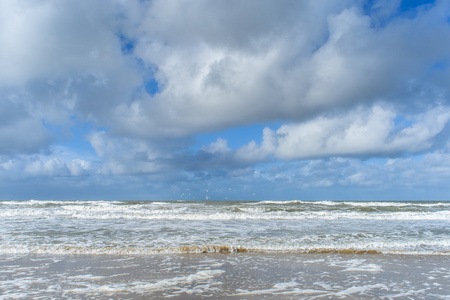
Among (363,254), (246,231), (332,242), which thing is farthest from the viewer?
(246,231)

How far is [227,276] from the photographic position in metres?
7.27

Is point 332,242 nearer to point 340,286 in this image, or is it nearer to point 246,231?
point 246,231

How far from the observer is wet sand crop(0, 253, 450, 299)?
6055mm

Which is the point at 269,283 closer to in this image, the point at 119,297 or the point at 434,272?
the point at 119,297

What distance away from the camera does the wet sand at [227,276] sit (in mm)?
6055

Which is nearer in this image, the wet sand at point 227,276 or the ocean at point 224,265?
the wet sand at point 227,276

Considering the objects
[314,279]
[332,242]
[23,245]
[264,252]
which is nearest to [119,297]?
[314,279]

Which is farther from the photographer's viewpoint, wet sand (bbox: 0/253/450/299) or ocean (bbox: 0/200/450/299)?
ocean (bbox: 0/200/450/299)

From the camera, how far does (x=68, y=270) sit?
786cm

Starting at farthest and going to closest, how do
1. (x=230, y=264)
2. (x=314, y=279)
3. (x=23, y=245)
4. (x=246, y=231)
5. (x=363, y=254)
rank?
(x=246, y=231), (x=23, y=245), (x=363, y=254), (x=230, y=264), (x=314, y=279)

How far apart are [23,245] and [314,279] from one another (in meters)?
10.5

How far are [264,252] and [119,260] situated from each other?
4.81 metres

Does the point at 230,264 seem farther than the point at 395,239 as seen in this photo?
No

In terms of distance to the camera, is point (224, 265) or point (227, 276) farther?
point (224, 265)
